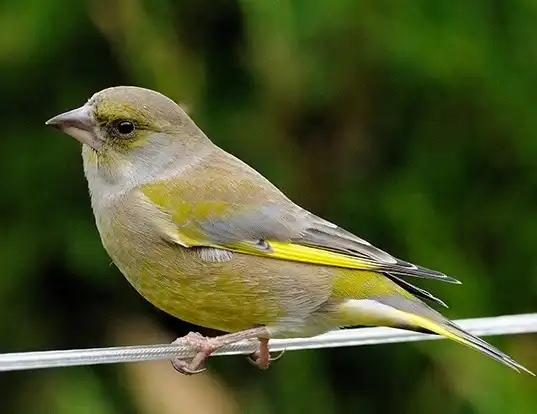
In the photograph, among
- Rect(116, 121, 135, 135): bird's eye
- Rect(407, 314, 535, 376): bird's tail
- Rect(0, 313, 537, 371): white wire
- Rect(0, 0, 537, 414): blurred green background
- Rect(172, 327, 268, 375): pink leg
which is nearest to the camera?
Rect(0, 313, 537, 371): white wire

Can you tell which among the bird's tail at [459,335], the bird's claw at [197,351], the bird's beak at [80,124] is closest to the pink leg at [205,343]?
the bird's claw at [197,351]

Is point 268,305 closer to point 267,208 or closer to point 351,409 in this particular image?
point 267,208

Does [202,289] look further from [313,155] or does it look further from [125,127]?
[313,155]

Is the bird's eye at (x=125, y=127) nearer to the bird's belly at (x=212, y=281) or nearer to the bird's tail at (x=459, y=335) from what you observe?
the bird's belly at (x=212, y=281)

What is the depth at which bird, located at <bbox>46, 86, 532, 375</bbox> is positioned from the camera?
199cm

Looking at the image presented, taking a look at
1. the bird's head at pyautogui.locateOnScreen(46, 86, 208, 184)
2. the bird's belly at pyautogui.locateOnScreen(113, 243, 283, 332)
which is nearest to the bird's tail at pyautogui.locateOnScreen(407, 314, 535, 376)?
the bird's belly at pyautogui.locateOnScreen(113, 243, 283, 332)

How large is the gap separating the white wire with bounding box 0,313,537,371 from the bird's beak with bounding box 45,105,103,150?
0.49 meters

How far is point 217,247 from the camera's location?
205 cm

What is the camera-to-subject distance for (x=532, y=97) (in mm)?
2613

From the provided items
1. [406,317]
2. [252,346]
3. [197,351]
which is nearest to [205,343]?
[197,351]

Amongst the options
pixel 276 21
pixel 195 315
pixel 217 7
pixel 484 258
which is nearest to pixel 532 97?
pixel 484 258

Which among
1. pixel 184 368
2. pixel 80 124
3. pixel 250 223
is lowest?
pixel 184 368

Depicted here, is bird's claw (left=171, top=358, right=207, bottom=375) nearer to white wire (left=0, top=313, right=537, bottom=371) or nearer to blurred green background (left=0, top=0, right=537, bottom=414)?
white wire (left=0, top=313, right=537, bottom=371)

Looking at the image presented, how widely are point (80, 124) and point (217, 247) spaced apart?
1.26 ft
